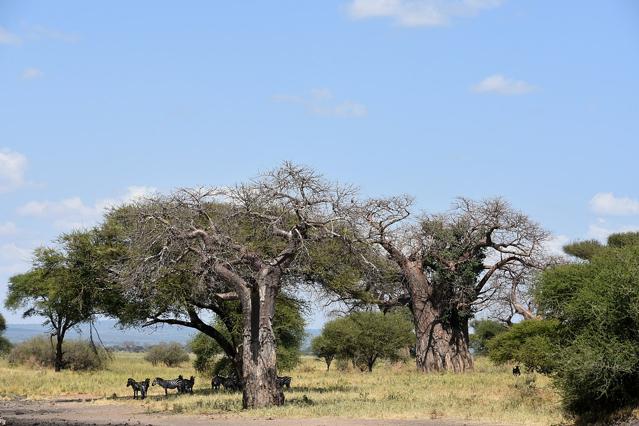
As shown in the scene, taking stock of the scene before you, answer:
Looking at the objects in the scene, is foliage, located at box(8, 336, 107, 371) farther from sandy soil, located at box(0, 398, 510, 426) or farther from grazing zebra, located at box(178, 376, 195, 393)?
sandy soil, located at box(0, 398, 510, 426)

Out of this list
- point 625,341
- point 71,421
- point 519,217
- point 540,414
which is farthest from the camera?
point 519,217

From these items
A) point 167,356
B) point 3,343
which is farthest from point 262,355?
point 3,343

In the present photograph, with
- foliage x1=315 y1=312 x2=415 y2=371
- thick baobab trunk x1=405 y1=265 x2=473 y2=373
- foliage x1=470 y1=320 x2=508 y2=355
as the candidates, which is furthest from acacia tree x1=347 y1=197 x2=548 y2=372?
foliage x1=470 y1=320 x2=508 y2=355

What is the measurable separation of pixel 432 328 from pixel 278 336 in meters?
9.71

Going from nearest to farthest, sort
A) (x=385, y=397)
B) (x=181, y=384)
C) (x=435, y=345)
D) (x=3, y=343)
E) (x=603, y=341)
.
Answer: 1. (x=603, y=341)
2. (x=385, y=397)
3. (x=181, y=384)
4. (x=435, y=345)
5. (x=3, y=343)

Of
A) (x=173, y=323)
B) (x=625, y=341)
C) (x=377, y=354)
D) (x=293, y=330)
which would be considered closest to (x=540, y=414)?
(x=625, y=341)

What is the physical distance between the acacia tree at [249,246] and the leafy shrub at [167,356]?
46593 millimetres

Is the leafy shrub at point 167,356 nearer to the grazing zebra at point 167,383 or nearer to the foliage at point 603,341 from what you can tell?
the grazing zebra at point 167,383

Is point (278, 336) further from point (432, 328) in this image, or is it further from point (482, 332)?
point (482, 332)

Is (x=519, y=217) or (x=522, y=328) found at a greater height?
(x=519, y=217)

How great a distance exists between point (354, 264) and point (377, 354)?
31.3 meters

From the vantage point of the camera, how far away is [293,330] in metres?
48.8

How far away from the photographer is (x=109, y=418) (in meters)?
27.1

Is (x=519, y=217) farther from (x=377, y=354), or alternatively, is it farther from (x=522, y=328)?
(x=377, y=354)
